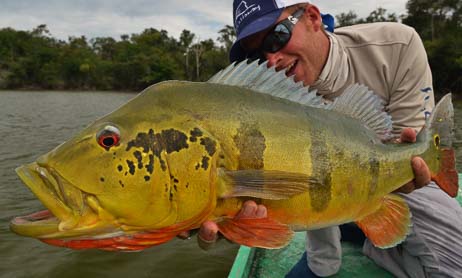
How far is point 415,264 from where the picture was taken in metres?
2.77

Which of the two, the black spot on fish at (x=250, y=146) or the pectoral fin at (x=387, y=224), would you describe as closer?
the black spot on fish at (x=250, y=146)

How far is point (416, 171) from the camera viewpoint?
2178 mm

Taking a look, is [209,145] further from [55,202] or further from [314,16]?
[314,16]

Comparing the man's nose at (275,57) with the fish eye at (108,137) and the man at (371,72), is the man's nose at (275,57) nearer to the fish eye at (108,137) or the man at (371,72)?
the man at (371,72)

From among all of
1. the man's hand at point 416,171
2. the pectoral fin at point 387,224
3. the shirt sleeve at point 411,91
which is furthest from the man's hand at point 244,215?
the shirt sleeve at point 411,91

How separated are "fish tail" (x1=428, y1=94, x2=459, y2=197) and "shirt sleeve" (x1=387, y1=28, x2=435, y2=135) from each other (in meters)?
0.54

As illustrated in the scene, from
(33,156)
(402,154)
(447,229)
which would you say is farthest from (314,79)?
(33,156)

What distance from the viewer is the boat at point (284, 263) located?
3.35m

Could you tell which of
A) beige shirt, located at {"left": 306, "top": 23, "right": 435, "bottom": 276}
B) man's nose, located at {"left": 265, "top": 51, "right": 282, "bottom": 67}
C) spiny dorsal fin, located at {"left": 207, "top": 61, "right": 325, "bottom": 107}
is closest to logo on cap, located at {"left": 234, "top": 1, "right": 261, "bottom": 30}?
man's nose, located at {"left": 265, "top": 51, "right": 282, "bottom": 67}

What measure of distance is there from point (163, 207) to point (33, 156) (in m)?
11.5

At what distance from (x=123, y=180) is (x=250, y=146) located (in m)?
0.52

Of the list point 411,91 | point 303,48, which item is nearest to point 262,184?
point 303,48

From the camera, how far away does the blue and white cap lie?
2.71 metres

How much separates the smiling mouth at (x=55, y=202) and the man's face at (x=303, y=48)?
65.1 inches
